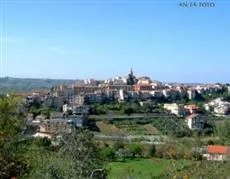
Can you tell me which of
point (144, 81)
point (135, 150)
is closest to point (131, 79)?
point (144, 81)

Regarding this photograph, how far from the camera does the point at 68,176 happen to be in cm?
1002

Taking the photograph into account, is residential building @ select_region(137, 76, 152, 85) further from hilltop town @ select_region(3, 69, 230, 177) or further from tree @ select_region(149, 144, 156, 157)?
tree @ select_region(149, 144, 156, 157)

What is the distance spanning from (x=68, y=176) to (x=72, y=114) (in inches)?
1483

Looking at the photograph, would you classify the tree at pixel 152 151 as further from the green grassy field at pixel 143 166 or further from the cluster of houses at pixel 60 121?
the cluster of houses at pixel 60 121

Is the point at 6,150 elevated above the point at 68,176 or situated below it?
above

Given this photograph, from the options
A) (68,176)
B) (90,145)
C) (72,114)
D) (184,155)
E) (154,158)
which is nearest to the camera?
(68,176)

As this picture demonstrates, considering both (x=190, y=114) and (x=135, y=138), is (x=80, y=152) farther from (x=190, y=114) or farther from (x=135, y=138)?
(x=190, y=114)

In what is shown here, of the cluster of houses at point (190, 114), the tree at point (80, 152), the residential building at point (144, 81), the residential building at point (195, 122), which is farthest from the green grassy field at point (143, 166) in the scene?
the residential building at point (144, 81)

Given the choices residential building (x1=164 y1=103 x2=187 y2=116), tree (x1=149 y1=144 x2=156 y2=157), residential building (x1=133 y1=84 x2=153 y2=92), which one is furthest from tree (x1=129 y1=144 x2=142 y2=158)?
residential building (x1=133 y1=84 x2=153 y2=92)

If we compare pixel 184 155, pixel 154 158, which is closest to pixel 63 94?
pixel 154 158

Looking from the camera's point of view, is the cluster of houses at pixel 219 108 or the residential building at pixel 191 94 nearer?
the cluster of houses at pixel 219 108

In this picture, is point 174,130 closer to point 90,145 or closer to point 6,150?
point 90,145

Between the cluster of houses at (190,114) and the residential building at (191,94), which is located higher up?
the residential building at (191,94)

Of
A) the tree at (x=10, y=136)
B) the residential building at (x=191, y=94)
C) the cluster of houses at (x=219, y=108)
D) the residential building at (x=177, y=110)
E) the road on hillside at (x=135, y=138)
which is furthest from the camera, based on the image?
the residential building at (x=191, y=94)
